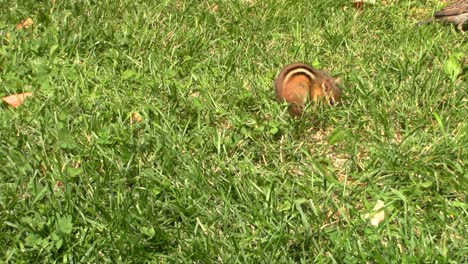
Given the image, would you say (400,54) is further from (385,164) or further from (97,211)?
(97,211)

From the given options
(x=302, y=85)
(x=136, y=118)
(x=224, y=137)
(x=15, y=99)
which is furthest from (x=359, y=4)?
(x=15, y=99)

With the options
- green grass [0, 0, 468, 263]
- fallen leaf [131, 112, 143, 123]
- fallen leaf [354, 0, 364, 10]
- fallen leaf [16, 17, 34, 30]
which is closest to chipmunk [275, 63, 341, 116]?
green grass [0, 0, 468, 263]

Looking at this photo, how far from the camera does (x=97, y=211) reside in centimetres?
284

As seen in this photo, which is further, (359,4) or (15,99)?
(359,4)

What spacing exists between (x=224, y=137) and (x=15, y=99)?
117cm

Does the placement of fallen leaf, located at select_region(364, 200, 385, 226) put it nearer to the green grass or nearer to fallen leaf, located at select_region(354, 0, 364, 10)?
the green grass

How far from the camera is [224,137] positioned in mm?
3320

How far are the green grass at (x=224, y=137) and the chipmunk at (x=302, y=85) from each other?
0.10m

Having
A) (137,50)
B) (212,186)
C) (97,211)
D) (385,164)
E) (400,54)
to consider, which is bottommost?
(97,211)

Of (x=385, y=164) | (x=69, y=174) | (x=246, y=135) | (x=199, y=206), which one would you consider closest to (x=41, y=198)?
(x=69, y=174)

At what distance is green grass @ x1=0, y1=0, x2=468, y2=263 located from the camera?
108 inches

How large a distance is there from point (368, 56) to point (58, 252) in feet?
7.17

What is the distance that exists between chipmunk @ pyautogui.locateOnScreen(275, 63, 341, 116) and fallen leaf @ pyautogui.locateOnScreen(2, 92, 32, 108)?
1362 millimetres

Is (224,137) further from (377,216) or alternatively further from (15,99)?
(15,99)
